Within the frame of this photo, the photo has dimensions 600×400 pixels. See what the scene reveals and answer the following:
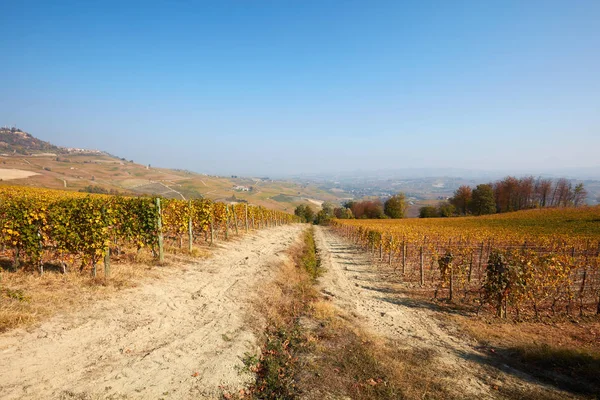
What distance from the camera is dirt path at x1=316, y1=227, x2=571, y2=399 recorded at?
6.27 meters

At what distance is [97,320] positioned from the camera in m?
6.99

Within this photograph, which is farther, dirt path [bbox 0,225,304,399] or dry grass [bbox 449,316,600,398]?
dry grass [bbox 449,316,600,398]

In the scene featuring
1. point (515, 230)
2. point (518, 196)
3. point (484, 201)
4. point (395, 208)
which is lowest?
point (395, 208)

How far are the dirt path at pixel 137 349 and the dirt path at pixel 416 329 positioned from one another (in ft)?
14.7

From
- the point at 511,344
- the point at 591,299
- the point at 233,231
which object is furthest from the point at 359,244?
the point at 511,344

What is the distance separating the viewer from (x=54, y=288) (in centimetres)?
796

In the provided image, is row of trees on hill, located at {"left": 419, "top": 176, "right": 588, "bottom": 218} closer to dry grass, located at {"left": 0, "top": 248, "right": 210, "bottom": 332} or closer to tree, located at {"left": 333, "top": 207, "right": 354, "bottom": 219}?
tree, located at {"left": 333, "top": 207, "right": 354, "bottom": 219}

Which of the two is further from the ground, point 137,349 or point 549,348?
point 137,349

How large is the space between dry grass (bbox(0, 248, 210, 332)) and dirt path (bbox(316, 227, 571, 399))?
7.81 metres

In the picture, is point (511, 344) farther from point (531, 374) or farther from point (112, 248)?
point (112, 248)

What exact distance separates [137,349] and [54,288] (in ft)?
12.4

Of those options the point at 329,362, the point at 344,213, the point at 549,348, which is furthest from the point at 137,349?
the point at 344,213

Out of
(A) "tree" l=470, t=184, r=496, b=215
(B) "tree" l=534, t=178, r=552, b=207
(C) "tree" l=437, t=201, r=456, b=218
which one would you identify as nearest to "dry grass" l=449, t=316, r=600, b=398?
(A) "tree" l=470, t=184, r=496, b=215

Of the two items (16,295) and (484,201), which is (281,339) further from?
(484,201)
